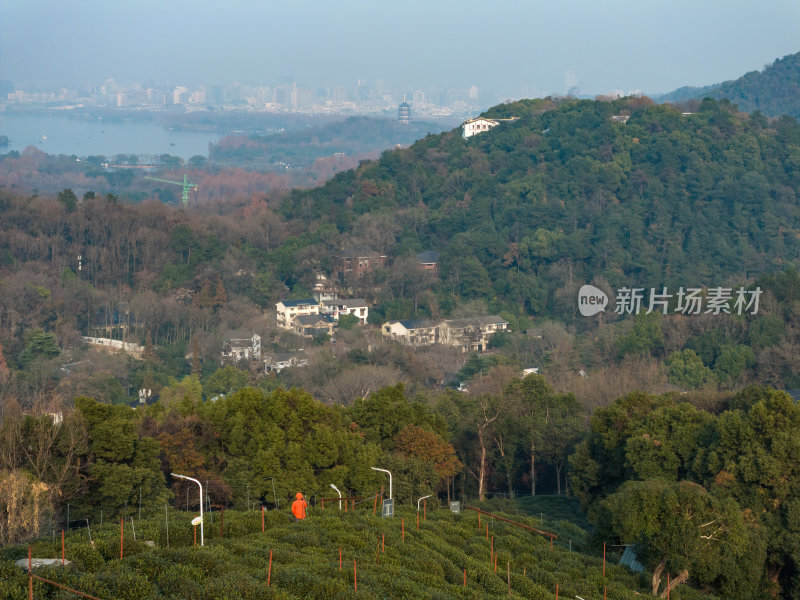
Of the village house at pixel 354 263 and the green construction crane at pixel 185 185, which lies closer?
the village house at pixel 354 263

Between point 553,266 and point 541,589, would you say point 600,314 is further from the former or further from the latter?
point 541,589

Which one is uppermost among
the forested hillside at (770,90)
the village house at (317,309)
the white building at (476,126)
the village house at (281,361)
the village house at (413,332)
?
the forested hillside at (770,90)

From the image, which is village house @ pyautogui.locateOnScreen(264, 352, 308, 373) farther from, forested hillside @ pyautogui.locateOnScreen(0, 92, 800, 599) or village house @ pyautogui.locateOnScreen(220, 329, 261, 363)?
village house @ pyautogui.locateOnScreen(220, 329, 261, 363)

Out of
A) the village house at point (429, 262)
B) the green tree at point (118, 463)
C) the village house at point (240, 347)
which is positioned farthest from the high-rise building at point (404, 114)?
the green tree at point (118, 463)

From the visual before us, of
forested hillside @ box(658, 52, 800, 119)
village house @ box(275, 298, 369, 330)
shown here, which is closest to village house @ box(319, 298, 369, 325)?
village house @ box(275, 298, 369, 330)

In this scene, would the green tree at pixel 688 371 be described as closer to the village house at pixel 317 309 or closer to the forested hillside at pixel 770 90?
the village house at pixel 317 309

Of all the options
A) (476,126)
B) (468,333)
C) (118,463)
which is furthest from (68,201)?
(118,463)

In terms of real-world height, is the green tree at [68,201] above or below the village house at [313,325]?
above

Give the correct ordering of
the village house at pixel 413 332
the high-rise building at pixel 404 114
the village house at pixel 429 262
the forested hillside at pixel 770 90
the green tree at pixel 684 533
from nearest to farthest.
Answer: the green tree at pixel 684 533 → the village house at pixel 413 332 → the village house at pixel 429 262 → the forested hillside at pixel 770 90 → the high-rise building at pixel 404 114
